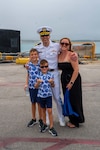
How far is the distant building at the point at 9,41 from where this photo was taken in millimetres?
28000

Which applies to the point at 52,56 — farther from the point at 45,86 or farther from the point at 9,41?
the point at 9,41

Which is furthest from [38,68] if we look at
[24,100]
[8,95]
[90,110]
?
[8,95]

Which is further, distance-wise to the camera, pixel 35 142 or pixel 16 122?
pixel 16 122

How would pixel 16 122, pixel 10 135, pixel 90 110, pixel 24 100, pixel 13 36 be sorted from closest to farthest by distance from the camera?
pixel 10 135 → pixel 16 122 → pixel 90 110 → pixel 24 100 → pixel 13 36

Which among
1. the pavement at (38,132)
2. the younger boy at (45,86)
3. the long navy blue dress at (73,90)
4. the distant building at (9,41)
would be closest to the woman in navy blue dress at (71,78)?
the long navy blue dress at (73,90)

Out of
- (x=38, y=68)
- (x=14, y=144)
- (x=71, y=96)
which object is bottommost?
(x=14, y=144)

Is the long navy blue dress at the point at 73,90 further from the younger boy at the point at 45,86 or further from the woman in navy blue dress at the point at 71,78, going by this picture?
the younger boy at the point at 45,86

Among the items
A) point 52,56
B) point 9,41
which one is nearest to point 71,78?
point 52,56

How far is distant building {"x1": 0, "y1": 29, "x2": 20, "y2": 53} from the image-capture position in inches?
1102

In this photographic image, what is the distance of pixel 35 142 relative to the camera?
5516mm

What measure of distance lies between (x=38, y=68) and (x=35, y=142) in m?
1.33

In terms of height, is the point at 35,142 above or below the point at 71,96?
below

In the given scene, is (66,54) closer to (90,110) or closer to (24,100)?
(90,110)

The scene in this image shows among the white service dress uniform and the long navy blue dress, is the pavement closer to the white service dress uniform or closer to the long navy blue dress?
the long navy blue dress
